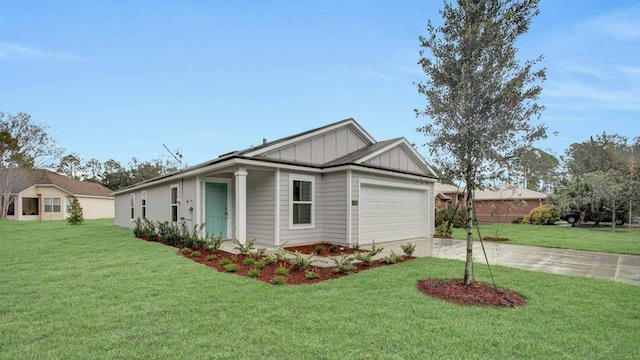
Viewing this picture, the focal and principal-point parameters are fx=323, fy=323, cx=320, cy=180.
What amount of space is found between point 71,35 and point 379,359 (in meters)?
14.6

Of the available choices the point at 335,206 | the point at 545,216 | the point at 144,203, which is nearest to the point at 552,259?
the point at 335,206

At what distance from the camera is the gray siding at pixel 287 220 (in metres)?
9.86

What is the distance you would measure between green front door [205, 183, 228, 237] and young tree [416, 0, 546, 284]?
8.47 meters

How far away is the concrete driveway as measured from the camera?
23.6 ft

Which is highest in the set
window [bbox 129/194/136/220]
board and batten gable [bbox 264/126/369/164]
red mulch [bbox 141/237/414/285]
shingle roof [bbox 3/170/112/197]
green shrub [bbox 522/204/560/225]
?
board and batten gable [bbox 264/126/369/164]

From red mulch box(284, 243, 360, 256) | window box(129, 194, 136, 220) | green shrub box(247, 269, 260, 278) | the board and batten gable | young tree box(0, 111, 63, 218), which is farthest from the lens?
young tree box(0, 111, 63, 218)

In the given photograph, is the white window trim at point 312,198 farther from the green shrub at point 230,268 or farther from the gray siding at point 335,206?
the green shrub at point 230,268

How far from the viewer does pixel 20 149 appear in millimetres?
29156

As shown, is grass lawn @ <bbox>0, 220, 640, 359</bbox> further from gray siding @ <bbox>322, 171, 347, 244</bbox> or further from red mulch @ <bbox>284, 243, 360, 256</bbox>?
gray siding @ <bbox>322, 171, 347, 244</bbox>

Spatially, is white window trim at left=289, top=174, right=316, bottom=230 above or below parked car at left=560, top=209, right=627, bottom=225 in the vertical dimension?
above

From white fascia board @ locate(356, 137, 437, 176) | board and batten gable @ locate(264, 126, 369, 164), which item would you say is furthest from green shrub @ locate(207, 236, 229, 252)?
white fascia board @ locate(356, 137, 437, 176)

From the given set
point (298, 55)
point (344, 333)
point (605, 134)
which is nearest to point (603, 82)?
point (298, 55)

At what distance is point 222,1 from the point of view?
11.2 metres

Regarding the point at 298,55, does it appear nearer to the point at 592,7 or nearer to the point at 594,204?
the point at 592,7
